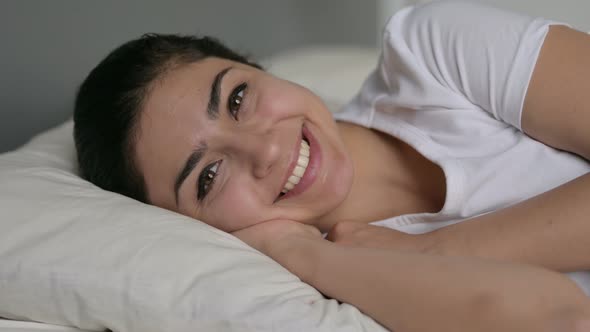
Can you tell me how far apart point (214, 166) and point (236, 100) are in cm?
13

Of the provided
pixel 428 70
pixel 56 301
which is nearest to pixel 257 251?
pixel 56 301

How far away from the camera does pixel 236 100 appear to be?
4.01 ft

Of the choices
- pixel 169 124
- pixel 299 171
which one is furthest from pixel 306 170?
pixel 169 124

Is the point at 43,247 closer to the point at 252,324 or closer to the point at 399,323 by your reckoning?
the point at 252,324

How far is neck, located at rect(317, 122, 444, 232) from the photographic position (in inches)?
51.9

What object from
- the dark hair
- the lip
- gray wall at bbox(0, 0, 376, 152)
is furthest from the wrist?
gray wall at bbox(0, 0, 376, 152)

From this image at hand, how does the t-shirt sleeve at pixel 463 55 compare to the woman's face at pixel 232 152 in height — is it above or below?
above

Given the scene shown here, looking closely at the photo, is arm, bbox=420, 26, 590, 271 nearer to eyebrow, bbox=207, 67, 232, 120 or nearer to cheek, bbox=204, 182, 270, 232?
cheek, bbox=204, 182, 270, 232

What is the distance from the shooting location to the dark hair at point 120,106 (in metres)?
1.21

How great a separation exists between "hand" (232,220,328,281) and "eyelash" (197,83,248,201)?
3.7 inches

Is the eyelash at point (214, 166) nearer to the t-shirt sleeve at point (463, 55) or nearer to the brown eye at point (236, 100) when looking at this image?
the brown eye at point (236, 100)

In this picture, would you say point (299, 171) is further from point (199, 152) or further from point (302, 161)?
point (199, 152)

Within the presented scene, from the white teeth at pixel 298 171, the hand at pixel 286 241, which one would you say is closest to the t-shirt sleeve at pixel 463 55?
the white teeth at pixel 298 171

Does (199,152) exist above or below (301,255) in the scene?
above
